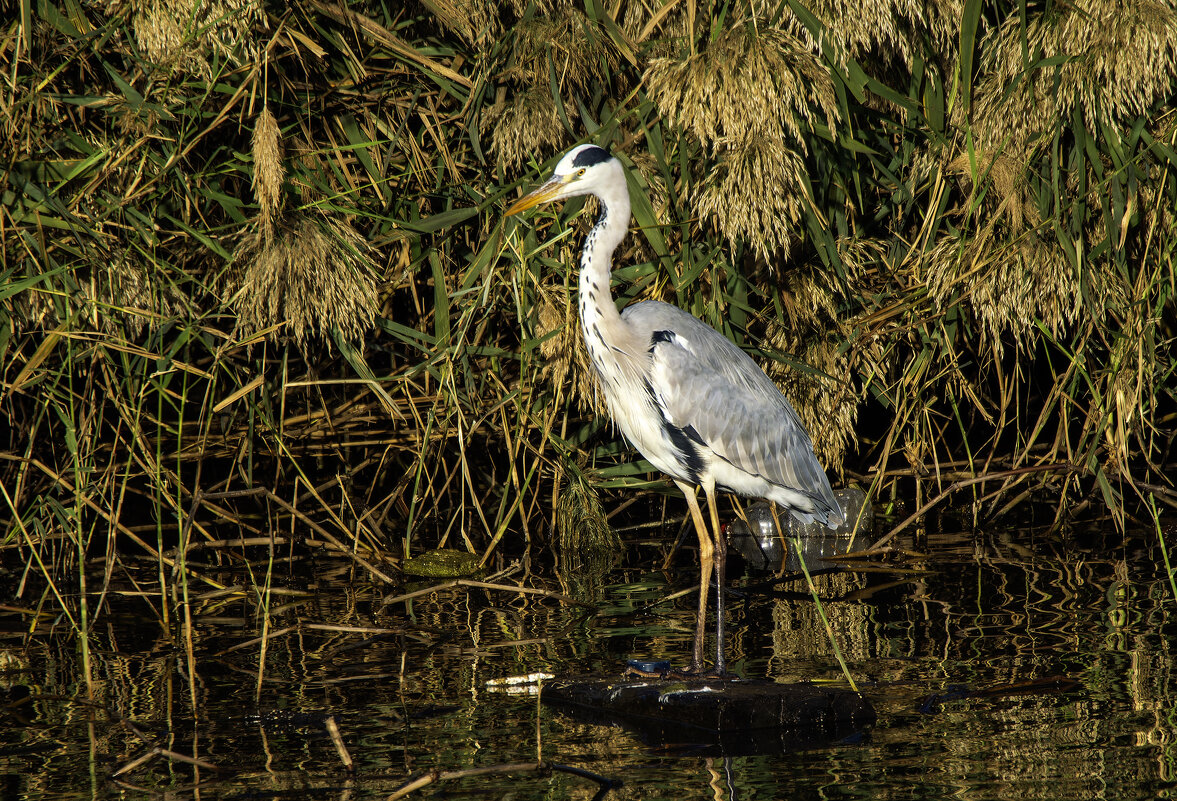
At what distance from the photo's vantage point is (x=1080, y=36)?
4340 millimetres

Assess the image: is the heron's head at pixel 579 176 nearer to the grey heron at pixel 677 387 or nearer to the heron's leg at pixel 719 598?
the grey heron at pixel 677 387

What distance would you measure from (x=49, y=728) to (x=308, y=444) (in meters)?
2.51

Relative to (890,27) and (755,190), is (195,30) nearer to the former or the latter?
(755,190)

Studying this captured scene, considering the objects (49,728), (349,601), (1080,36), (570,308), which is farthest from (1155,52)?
(49,728)

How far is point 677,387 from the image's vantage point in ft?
14.4

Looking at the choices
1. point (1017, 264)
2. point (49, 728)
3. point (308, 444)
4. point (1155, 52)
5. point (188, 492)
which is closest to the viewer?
point (49, 728)

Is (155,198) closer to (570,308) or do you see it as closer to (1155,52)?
(570,308)

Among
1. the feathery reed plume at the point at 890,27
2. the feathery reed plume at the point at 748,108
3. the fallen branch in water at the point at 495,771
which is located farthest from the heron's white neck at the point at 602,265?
the fallen branch in water at the point at 495,771

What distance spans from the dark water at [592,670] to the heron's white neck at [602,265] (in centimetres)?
115

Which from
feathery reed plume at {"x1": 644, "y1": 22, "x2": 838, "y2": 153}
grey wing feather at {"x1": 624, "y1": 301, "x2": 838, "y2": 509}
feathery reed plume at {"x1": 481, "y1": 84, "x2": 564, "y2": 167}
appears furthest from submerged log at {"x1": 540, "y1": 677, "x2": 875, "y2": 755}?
feathery reed plume at {"x1": 481, "y1": 84, "x2": 564, "y2": 167}

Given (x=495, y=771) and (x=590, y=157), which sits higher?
(x=590, y=157)

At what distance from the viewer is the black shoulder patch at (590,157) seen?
4238 mm

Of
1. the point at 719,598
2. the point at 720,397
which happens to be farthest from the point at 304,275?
the point at 719,598

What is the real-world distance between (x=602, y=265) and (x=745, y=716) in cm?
165
